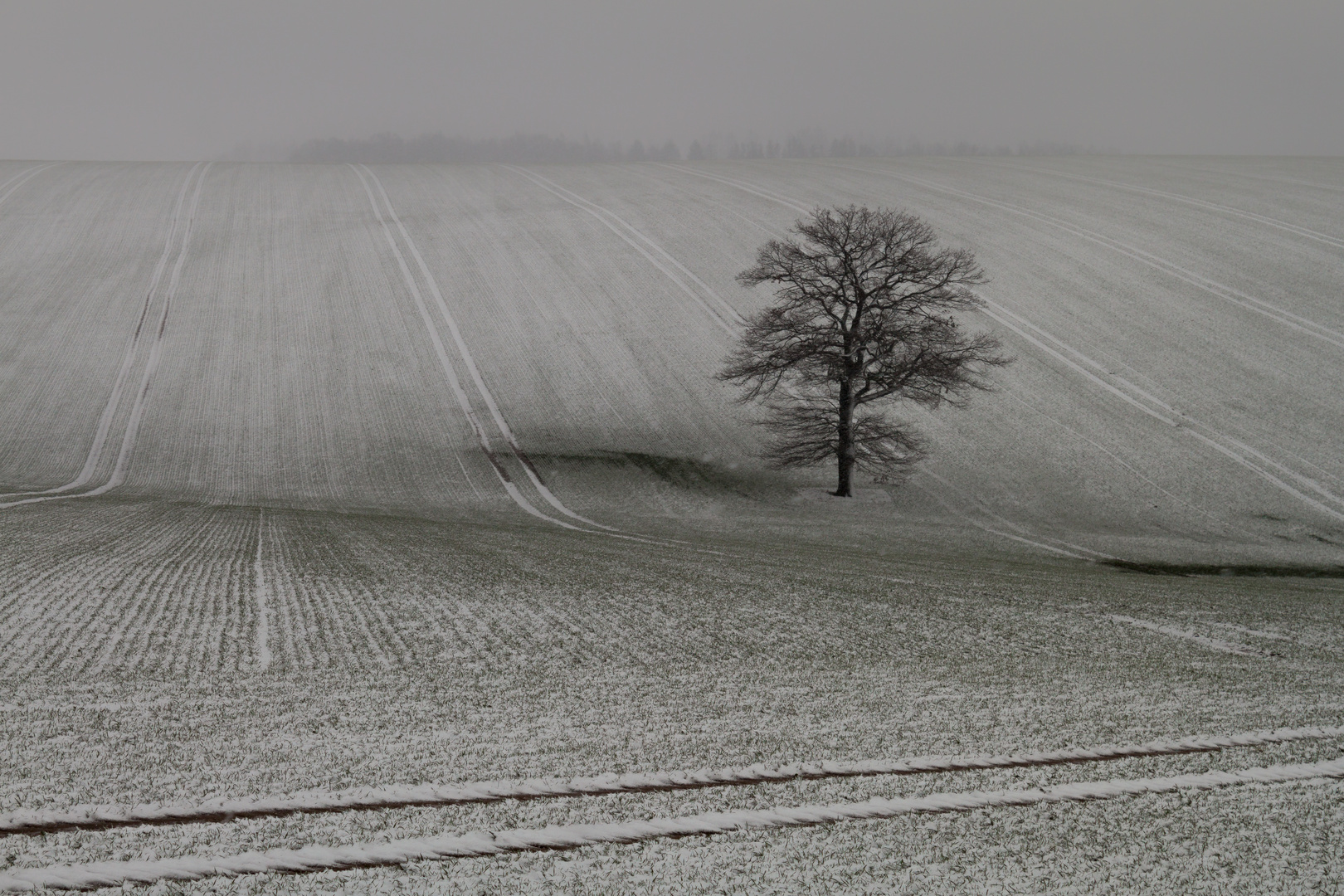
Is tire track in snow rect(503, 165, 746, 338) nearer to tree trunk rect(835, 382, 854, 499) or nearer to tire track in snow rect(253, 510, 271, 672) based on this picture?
tree trunk rect(835, 382, 854, 499)

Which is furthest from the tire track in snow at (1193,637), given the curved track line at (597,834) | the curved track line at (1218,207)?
the curved track line at (1218,207)

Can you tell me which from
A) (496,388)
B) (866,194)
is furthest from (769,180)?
(496,388)

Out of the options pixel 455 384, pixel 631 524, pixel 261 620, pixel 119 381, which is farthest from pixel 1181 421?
pixel 119 381

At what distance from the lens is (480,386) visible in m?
39.9

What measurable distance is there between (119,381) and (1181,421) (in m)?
43.5

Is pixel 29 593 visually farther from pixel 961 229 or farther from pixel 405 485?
pixel 961 229

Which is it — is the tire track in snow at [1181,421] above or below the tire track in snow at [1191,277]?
below

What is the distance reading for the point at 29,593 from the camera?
32.0 feet

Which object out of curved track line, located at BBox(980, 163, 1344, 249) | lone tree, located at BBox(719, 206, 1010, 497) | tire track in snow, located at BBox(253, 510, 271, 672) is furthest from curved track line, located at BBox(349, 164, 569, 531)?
curved track line, located at BBox(980, 163, 1344, 249)

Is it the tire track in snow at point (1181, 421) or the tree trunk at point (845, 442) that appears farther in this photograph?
the tire track in snow at point (1181, 421)

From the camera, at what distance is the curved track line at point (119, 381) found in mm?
29547

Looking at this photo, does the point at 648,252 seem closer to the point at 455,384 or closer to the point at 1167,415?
the point at 455,384

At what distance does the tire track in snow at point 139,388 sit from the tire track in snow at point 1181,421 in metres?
37.7

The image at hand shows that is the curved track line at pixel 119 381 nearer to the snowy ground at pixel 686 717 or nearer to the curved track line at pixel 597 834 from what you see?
the snowy ground at pixel 686 717
